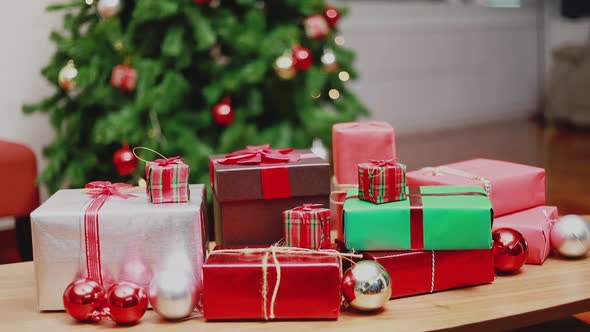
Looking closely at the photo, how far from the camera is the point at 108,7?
218 centimetres

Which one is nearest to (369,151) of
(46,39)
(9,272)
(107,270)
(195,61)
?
(107,270)

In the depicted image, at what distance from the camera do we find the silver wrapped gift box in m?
1.11

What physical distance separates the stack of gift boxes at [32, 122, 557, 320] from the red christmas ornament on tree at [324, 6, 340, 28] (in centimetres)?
120

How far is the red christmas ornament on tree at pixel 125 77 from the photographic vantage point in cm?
222

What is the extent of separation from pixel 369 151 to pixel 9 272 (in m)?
0.71

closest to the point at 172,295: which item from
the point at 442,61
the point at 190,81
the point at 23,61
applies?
the point at 190,81

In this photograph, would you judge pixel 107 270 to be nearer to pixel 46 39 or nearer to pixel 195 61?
pixel 195 61

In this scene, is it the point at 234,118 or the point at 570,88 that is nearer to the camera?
the point at 234,118

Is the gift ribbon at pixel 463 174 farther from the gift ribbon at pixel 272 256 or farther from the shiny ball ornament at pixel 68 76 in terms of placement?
the shiny ball ornament at pixel 68 76

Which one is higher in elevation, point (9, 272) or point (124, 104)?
point (124, 104)

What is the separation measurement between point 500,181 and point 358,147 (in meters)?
0.27

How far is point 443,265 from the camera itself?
1159mm

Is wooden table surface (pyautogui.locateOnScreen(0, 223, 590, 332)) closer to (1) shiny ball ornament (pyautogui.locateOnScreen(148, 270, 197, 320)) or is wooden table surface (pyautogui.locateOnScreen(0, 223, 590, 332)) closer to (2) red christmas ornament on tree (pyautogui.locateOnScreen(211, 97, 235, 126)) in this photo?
(1) shiny ball ornament (pyautogui.locateOnScreen(148, 270, 197, 320))

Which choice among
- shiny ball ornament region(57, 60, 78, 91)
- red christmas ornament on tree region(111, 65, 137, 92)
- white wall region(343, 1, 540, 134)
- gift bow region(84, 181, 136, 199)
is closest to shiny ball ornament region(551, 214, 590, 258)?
gift bow region(84, 181, 136, 199)
